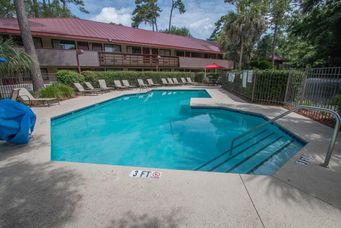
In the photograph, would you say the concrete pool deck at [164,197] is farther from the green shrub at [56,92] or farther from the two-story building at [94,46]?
the two-story building at [94,46]

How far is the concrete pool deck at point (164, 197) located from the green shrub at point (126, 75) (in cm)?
1301

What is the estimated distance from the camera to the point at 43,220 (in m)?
2.12

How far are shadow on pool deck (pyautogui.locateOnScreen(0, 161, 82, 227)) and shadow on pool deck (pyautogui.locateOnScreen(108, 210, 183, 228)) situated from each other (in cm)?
65

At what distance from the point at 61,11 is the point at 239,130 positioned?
3322 centimetres

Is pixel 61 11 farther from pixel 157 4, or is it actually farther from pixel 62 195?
pixel 62 195

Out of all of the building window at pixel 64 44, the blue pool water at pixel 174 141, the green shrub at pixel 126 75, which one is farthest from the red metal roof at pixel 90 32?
the blue pool water at pixel 174 141

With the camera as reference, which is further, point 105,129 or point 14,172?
point 105,129

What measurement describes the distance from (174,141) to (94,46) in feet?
55.5

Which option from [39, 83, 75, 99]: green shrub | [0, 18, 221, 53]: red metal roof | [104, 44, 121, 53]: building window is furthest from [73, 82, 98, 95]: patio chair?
[104, 44, 121, 53]: building window

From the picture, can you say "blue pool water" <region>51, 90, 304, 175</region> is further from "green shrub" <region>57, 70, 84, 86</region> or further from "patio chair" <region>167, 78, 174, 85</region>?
"patio chair" <region>167, 78, 174, 85</region>

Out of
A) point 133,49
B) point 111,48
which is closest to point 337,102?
point 111,48

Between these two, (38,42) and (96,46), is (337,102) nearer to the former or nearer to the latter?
(96,46)

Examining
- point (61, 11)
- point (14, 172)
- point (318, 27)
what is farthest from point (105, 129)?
point (61, 11)

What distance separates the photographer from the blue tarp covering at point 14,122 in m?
3.97
